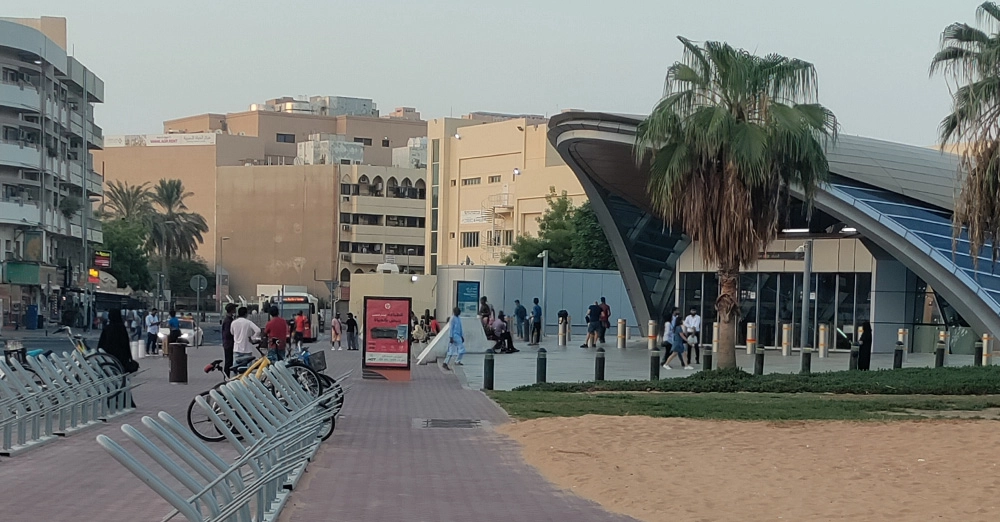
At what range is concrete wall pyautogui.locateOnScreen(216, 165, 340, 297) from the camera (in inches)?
4604

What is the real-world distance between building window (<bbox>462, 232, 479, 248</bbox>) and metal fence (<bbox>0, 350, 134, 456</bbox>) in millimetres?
80910

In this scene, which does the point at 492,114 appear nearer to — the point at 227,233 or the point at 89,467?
the point at 227,233

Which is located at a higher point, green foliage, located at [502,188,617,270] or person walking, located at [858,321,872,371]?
green foliage, located at [502,188,617,270]

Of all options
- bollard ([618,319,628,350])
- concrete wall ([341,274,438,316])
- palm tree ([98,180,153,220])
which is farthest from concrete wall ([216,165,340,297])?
bollard ([618,319,628,350])

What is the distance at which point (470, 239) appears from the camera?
101m

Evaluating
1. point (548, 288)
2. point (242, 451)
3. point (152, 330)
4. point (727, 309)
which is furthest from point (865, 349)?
point (548, 288)

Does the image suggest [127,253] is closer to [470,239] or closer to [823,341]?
[470,239]

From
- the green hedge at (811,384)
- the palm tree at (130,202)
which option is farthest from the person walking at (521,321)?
the palm tree at (130,202)

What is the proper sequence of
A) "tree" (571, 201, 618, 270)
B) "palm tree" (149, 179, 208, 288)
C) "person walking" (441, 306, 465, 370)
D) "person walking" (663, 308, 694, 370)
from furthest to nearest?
"palm tree" (149, 179, 208, 288) → "tree" (571, 201, 618, 270) → "person walking" (441, 306, 465, 370) → "person walking" (663, 308, 694, 370)

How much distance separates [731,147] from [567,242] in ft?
170

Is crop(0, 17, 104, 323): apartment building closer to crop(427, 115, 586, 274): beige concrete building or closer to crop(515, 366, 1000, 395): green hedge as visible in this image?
crop(427, 115, 586, 274): beige concrete building

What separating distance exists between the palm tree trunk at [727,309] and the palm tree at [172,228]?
7734 cm

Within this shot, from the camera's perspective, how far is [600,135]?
40.7m

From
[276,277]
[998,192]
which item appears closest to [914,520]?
[998,192]
